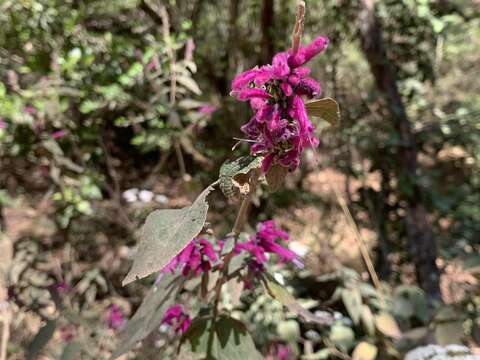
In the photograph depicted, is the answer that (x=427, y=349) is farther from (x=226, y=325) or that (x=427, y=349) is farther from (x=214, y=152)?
(x=214, y=152)

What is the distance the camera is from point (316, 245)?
7.02 ft

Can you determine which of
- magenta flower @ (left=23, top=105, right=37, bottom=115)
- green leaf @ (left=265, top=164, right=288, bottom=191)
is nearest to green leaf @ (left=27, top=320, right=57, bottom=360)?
green leaf @ (left=265, top=164, right=288, bottom=191)

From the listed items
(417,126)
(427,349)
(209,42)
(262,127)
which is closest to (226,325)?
(262,127)

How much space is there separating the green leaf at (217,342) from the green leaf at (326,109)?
1.20 ft

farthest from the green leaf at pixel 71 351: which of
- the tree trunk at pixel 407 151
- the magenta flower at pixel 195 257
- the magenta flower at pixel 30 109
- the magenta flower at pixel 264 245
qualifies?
the tree trunk at pixel 407 151

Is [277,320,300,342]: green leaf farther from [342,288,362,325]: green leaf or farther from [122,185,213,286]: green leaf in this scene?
[122,185,213,286]: green leaf

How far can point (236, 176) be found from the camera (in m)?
0.48

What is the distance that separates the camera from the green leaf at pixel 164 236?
437 millimetres

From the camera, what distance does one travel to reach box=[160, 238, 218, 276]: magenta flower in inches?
27.5

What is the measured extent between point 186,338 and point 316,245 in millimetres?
1547

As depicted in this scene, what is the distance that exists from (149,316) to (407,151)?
1.33 metres

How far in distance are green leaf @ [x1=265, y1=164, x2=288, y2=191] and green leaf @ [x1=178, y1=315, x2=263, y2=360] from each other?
0.90 feet

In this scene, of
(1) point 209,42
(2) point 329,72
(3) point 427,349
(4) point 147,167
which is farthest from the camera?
(4) point 147,167

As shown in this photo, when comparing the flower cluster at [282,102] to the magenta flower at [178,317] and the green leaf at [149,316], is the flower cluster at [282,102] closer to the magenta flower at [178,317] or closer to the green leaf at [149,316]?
the green leaf at [149,316]
